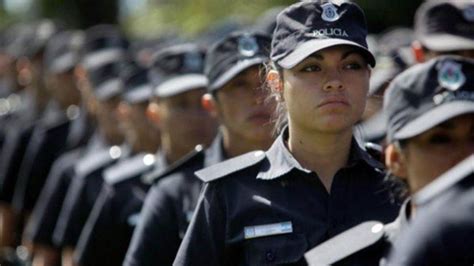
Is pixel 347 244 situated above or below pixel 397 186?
above

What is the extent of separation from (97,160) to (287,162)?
4.44 m

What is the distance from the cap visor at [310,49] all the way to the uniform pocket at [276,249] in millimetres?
597

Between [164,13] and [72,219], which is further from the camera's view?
[164,13]

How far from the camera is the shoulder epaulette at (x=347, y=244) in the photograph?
4.45 metres

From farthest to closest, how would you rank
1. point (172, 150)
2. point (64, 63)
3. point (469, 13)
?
1. point (64, 63)
2. point (172, 150)
3. point (469, 13)

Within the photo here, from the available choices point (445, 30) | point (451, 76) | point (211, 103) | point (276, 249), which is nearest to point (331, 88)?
point (276, 249)

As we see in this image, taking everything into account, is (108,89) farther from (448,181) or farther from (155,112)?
(448,181)

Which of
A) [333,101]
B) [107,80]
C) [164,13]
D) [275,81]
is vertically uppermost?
[333,101]

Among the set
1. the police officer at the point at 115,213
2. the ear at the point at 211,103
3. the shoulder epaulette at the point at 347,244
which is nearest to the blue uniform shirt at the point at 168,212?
the ear at the point at 211,103

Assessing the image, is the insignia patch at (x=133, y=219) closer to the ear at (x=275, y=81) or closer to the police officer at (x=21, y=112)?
the ear at (x=275, y=81)

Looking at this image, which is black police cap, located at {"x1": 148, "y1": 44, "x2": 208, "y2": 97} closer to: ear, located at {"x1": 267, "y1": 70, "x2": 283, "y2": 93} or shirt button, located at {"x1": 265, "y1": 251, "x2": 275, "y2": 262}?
ear, located at {"x1": 267, "y1": 70, "x2": 283, "y2": 93}

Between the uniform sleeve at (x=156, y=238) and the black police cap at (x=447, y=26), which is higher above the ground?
the black police cap at (x=447, y=26)

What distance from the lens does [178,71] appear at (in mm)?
8492

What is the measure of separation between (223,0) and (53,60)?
7.63m
